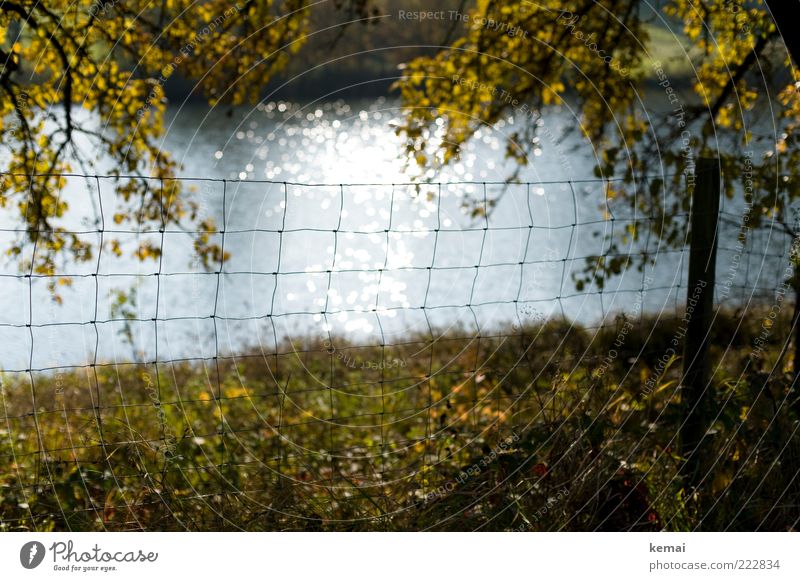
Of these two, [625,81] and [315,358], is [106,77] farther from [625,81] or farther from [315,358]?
[315,358]

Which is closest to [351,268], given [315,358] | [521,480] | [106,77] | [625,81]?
[315,358]

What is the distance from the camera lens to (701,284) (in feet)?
14.5

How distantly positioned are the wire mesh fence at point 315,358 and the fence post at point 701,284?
159mm

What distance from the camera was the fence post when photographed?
438cm

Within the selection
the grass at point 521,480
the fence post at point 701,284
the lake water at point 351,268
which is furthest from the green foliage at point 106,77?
the fence post at point 701,284

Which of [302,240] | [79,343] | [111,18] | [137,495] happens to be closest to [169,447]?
[137,495]

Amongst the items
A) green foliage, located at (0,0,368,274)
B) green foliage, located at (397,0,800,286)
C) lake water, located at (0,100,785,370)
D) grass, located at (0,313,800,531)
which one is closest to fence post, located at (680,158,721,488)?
grass, located at (0,313,800,531)

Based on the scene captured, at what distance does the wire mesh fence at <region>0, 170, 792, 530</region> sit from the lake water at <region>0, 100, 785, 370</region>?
0.08 meters

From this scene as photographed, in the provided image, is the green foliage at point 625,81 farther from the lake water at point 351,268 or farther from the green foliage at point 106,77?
the green foliage at point 106,77

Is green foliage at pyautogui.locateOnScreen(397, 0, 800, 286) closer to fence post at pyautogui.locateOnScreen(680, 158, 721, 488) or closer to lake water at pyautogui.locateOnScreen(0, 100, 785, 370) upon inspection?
lake water at pyautogui.locateOnScreen(0, 100, 785, 370)

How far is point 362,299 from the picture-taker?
16000 millimetres

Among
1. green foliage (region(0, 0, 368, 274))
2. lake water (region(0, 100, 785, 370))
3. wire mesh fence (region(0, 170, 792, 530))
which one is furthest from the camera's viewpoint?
lake water (region(0, 100, 785, 370))

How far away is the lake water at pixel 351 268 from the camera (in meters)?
7.06

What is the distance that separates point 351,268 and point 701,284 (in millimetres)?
12947
